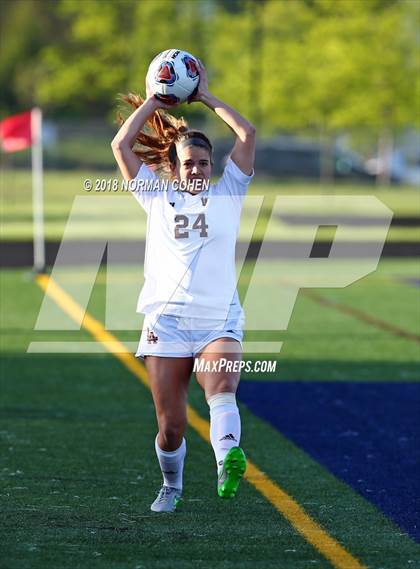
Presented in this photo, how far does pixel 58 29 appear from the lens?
9356cm

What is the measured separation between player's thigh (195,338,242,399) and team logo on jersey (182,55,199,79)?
1.34m

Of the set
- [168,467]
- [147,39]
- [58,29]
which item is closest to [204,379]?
[168,467]

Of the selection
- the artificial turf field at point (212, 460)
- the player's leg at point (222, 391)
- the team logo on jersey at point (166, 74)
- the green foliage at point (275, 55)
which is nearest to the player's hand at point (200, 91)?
the team logo on jersey at point (166, 74)

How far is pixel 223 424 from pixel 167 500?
2.71 ft

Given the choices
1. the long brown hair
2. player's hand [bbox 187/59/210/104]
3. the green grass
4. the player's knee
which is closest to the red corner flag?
the green grass

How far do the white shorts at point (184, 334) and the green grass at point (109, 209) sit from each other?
2254cm

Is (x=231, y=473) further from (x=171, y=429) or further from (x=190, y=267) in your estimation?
(x=190, y=267)

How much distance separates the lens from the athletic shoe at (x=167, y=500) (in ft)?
21.3

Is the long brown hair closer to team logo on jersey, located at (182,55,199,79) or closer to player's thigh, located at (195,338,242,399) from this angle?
team logo on jersey, located at (182,55,199,79)

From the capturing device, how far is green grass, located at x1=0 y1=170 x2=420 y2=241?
31047mm

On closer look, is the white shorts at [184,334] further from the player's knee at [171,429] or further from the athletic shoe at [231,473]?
the athletic shoe at [231,473]

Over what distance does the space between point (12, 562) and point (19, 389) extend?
204 inches

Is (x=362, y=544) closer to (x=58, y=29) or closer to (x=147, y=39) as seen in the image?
(x=147, y=39)

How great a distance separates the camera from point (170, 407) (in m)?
6.18
